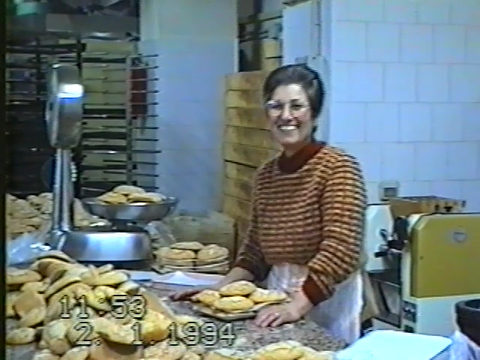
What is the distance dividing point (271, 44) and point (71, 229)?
0.98 feet

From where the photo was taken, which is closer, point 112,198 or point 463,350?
point 463,350

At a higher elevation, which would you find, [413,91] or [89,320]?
[413,91]

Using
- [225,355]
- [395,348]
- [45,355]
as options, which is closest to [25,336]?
[45,355]

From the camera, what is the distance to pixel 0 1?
0.89ft

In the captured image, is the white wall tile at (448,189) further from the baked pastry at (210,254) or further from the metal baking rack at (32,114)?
the metal baking rack at (32,114)

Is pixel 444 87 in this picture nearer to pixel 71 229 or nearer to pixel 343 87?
pixel 343 87

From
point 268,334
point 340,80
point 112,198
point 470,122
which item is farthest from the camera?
point 470,122

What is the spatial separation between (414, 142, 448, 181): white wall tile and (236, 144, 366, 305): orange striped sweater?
15.2 inches

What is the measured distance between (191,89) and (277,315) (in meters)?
0.26

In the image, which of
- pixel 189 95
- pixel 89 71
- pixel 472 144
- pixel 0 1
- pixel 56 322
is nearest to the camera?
pixel 0 1

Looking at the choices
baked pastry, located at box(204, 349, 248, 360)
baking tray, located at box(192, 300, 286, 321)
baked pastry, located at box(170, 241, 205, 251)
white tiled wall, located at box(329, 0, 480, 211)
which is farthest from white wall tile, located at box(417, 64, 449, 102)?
baked pastry, located at box(204, 349, 248, 360)

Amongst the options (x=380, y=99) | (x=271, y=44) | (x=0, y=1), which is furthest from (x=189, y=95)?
(x=0, y=1)

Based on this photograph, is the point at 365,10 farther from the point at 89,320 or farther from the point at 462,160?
the point at 89,320

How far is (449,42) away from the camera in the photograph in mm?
1138
